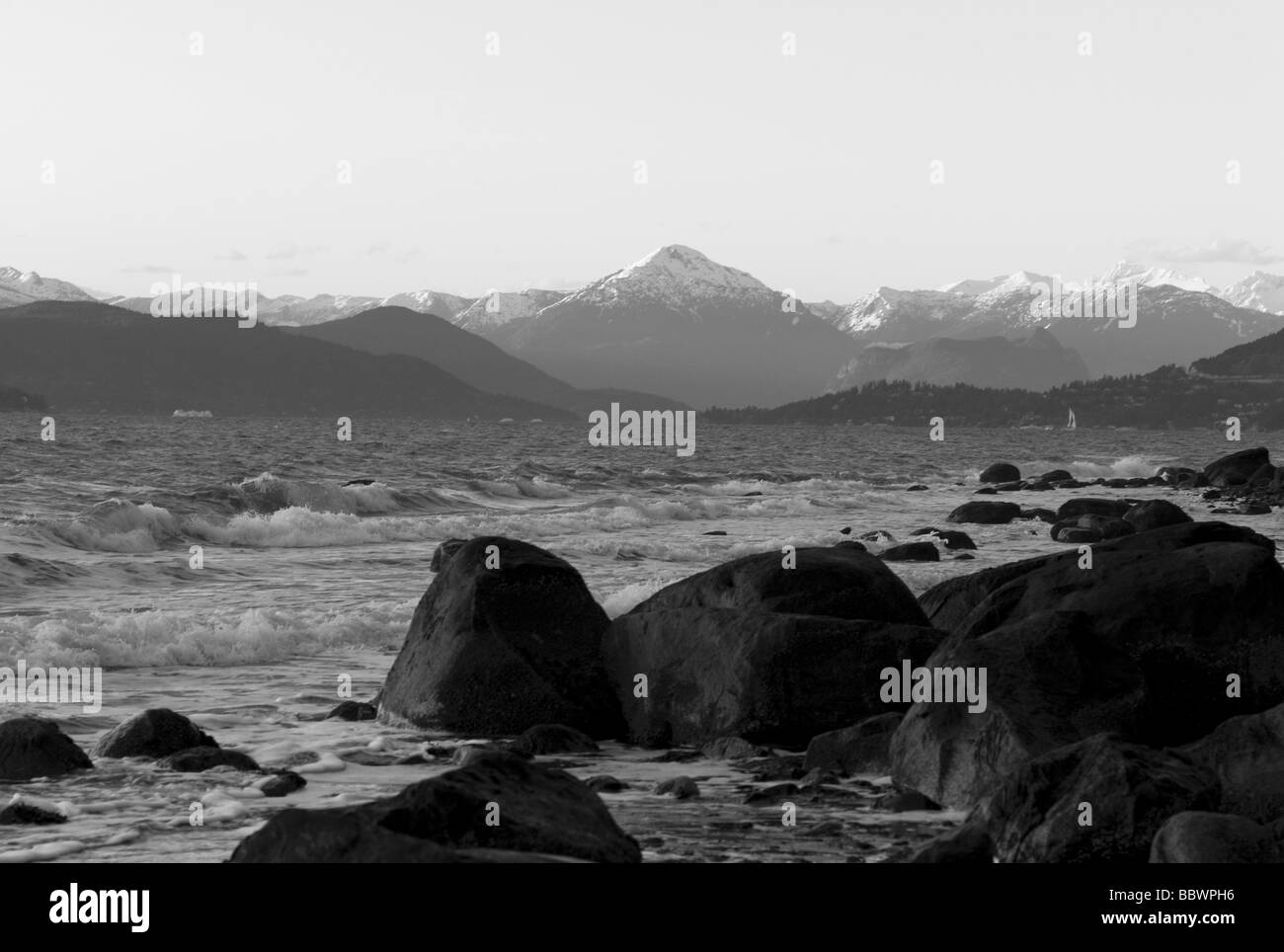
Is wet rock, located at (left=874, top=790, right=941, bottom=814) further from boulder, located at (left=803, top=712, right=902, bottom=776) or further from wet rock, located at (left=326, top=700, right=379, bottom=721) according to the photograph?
wet rock, located at (left=326, top=700, right=379, bottom=721)

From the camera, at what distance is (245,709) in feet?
48.2

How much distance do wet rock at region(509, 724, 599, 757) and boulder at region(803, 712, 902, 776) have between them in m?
2.08

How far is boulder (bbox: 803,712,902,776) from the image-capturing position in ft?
→ 39.0

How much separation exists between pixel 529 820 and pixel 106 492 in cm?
4060

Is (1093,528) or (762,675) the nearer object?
(762,675)

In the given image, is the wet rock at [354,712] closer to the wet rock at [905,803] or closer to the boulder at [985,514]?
the wet rock at [905,803]

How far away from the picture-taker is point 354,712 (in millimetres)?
14242

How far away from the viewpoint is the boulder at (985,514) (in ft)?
141

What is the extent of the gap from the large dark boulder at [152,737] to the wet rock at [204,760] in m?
0.36

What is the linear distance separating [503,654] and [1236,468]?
5668cm

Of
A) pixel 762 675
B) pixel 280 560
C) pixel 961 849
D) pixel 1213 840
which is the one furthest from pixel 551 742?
pixel 280 560

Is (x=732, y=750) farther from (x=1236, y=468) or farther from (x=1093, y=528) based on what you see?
(x=1236, y=468)

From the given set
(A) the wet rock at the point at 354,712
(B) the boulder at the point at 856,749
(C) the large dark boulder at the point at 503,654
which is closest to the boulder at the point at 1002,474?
(C) the large dark boulder at the point at 503,654
